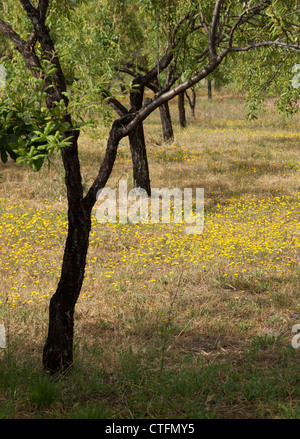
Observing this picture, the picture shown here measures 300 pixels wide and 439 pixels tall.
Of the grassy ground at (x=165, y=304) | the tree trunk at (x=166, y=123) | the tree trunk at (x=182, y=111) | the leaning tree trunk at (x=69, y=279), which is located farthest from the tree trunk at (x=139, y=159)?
the tree trunk at (x=182, y=111)

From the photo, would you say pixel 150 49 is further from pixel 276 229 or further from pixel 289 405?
pixel 289 405

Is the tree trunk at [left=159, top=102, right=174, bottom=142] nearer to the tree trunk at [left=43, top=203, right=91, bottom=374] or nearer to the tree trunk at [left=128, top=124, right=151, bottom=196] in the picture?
the tree trunk at [left=128, top=124, right=151, bottom=196]

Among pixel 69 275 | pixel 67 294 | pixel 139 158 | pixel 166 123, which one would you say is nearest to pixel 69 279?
pixel 69 275

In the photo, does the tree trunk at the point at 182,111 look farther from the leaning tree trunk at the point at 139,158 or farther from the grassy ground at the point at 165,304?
the leaning tree trunk at the point at 139,158

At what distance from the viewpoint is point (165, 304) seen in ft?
22.1

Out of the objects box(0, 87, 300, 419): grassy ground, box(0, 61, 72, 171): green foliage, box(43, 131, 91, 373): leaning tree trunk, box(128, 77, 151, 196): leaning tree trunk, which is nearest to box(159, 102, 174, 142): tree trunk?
box(0, 87, 300, 419): grassy ground

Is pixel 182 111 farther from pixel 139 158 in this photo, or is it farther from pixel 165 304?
pixel 165 304

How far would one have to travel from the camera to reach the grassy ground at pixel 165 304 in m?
4.09

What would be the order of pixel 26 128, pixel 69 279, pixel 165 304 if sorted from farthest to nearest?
pixel 165 304 < pixel 69 279 < pixel 26 128

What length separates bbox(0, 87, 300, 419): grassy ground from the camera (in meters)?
4.09

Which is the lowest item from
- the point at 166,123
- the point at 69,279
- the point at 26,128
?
the point at 69,279

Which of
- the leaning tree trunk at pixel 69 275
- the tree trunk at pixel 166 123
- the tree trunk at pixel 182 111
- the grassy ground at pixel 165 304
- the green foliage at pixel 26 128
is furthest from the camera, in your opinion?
the tree trunk at pixel 182 111
